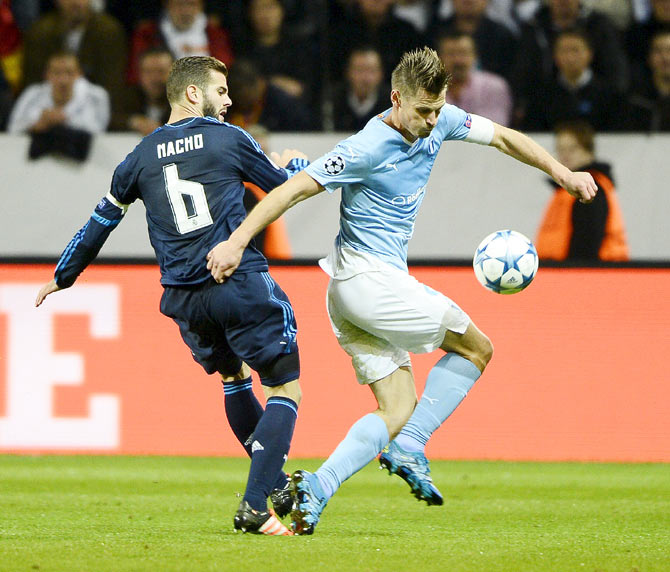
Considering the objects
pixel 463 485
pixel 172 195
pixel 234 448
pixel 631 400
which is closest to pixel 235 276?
pixel 172 195

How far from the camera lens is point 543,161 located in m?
4.95

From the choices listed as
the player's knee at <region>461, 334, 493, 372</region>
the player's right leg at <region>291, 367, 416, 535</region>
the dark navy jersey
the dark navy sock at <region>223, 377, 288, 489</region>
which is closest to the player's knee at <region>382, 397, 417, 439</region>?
the player's right leg at <region>291, 367, 416, 535</region>

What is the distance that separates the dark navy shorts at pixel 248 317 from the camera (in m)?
4.60

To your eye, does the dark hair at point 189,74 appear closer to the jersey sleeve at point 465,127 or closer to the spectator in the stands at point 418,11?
the jersey sleeve at point 465,127

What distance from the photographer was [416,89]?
4.52 metres

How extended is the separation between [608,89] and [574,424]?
2724 millimetres

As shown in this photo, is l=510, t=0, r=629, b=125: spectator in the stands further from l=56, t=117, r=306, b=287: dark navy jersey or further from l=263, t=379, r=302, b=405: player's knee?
l=263, t=379, r=302, b=405: player's knee

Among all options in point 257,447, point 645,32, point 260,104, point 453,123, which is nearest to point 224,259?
point 257,447

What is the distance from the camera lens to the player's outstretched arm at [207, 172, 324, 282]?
4.38 metres

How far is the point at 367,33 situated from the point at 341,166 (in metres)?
4.97

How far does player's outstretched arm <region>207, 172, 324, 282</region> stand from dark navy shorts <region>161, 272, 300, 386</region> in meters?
0.14

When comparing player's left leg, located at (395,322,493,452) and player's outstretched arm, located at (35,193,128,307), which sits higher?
player's outstretched arm, located at (35,193,128,307)

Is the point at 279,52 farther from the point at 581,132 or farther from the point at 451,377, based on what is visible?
the point at 451,377

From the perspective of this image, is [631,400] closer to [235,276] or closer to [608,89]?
[608,89]
